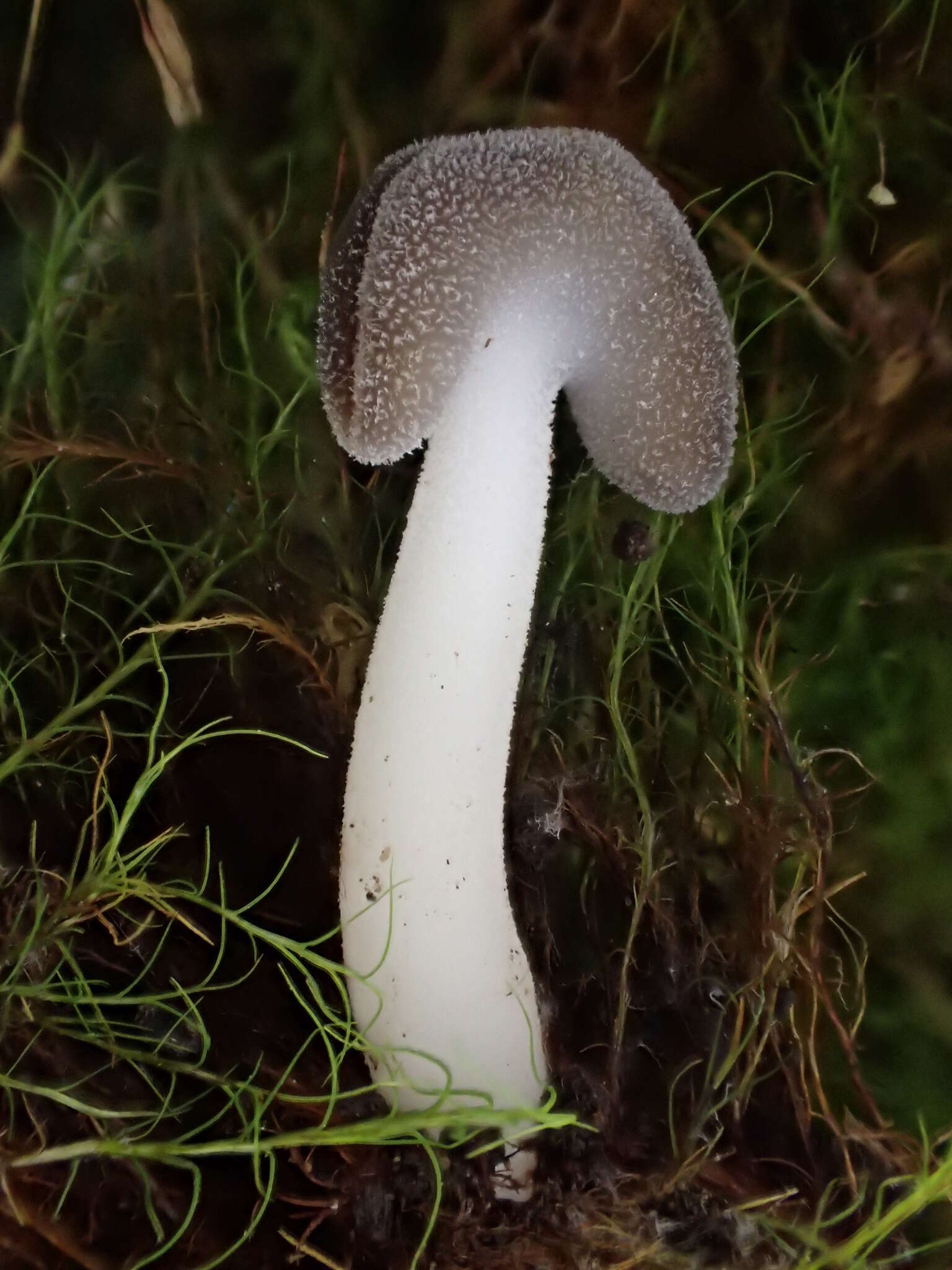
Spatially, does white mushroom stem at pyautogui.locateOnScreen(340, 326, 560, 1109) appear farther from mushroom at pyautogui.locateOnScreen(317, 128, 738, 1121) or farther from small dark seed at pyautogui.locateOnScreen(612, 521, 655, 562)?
small dark seed at pyautogui.locateOnScreen(612, 521, 655, 562)

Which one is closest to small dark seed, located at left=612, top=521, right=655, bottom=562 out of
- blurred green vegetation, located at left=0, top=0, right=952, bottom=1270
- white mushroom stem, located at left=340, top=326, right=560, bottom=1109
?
blurred green vegetation, located at left=0, top=0, right=952, bottom=1270

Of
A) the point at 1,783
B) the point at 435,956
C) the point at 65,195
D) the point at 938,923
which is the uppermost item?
the point at 65,195

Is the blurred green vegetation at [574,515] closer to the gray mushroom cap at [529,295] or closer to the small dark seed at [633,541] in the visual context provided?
the small dark seed at [633,541]

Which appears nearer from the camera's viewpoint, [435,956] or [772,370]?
[435,956]

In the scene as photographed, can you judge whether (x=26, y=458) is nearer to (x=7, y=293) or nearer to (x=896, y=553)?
(x=7, y=293)

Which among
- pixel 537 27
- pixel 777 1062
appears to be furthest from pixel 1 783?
pixel 537 27

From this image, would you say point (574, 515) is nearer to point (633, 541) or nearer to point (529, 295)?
point (633, 541)

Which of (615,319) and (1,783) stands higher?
(615,319)

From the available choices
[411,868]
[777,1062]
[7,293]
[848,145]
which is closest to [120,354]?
[7,293]
